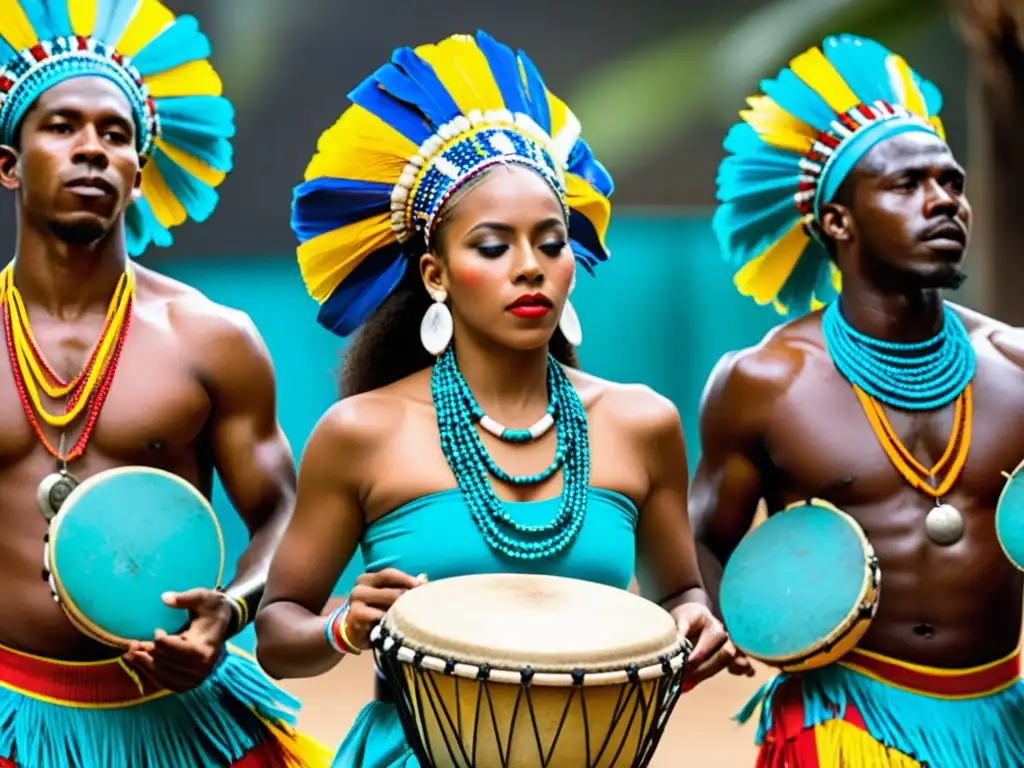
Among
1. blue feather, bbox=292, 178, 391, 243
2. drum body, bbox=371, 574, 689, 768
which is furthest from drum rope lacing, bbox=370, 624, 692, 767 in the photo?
blue feather, bbox=292, 178, 391, 243

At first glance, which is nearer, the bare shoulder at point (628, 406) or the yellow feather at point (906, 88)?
the bare shoulder at point (628, 406)

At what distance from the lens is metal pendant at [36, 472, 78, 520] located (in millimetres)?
3361

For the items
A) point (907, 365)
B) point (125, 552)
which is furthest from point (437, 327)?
point (907, 365)

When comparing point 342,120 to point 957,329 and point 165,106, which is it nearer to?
point 165,106

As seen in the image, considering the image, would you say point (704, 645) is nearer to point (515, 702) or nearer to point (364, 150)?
point (515, 702)

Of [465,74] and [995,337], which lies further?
[995,337]

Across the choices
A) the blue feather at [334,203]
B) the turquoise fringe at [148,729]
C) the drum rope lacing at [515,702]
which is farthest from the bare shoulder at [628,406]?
the turquoise fringe at [148,729]

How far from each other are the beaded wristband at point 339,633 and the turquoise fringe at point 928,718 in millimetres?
1139

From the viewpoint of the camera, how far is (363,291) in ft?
11.2

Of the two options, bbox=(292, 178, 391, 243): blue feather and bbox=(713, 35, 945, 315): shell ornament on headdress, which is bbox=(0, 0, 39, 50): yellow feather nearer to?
bbox=(292, 178, 391, 243): blue feather

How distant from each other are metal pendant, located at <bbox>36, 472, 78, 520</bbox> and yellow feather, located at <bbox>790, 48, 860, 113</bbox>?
185cm

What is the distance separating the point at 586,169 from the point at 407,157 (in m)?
0.39

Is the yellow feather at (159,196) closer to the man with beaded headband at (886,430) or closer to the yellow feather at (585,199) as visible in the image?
the yellow feather at (585,199)

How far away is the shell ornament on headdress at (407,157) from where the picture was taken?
3266 millimetres
